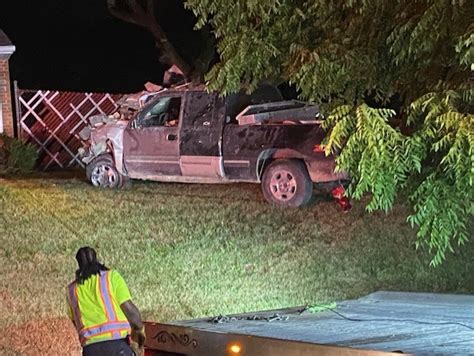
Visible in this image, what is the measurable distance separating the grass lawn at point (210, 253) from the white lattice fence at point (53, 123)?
729cm

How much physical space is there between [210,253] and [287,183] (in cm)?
219

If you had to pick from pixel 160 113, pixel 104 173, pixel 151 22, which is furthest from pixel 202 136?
pixel 151 22

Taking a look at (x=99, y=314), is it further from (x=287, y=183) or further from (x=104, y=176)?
(x=104, y=176)

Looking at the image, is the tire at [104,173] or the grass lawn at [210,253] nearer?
the grass lawn at [210,253]

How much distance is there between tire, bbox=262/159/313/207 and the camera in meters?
13.5

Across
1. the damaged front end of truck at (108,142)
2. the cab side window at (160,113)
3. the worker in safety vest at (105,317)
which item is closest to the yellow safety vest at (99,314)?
the worker in safety vest at (105,317)

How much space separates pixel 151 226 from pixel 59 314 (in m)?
3.37

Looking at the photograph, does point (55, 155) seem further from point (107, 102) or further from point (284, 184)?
point (284, 184)

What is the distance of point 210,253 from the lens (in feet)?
39.1

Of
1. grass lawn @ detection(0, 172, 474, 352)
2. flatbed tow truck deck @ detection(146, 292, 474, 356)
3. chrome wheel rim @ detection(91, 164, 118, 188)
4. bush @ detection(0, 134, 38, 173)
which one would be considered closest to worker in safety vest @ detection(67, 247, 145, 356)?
flatbed tow truck deck @ detection(146, 292, 474, 356)

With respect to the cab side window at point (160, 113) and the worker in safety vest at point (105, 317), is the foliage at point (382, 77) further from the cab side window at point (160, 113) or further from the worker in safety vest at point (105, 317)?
the cab side window at point (160, 113)

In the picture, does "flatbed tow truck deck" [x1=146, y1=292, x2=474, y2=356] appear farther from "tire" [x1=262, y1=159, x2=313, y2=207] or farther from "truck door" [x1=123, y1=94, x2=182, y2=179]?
"truck door" [x1=123, y1=94, x2=182, y2=179]

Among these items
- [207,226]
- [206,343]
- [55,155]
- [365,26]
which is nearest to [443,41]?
[365,26]

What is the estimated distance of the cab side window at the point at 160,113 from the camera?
15865 millimetres
